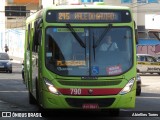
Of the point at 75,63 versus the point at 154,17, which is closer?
the point at 75,63

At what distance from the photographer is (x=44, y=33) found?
13.5 metres

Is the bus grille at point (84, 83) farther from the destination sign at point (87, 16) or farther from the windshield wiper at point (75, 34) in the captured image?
the destination sign at point (87, 16)

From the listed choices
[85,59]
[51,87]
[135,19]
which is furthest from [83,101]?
[135,19]

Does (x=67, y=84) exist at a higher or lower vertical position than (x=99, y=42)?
lower

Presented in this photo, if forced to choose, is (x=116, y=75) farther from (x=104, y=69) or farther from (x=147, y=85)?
(x=147, y=85)

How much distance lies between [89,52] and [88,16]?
910 mm

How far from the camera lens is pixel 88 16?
13.6 meters

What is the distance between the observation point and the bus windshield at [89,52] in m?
13.3

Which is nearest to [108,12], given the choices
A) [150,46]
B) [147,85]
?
[147,85]

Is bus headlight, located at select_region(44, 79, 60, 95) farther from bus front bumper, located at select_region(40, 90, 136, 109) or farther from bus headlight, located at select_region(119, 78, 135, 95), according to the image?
bus headlight, located at select_region(119, 78, 135, 95)

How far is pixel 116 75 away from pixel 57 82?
1.38 meters

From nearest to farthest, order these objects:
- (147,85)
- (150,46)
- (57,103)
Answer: (57,103) → (147,85) → (150,46)

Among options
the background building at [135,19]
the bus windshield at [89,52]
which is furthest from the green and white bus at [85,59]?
the background building at [135,19]

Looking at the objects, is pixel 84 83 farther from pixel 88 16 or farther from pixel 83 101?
pixel 88 16
